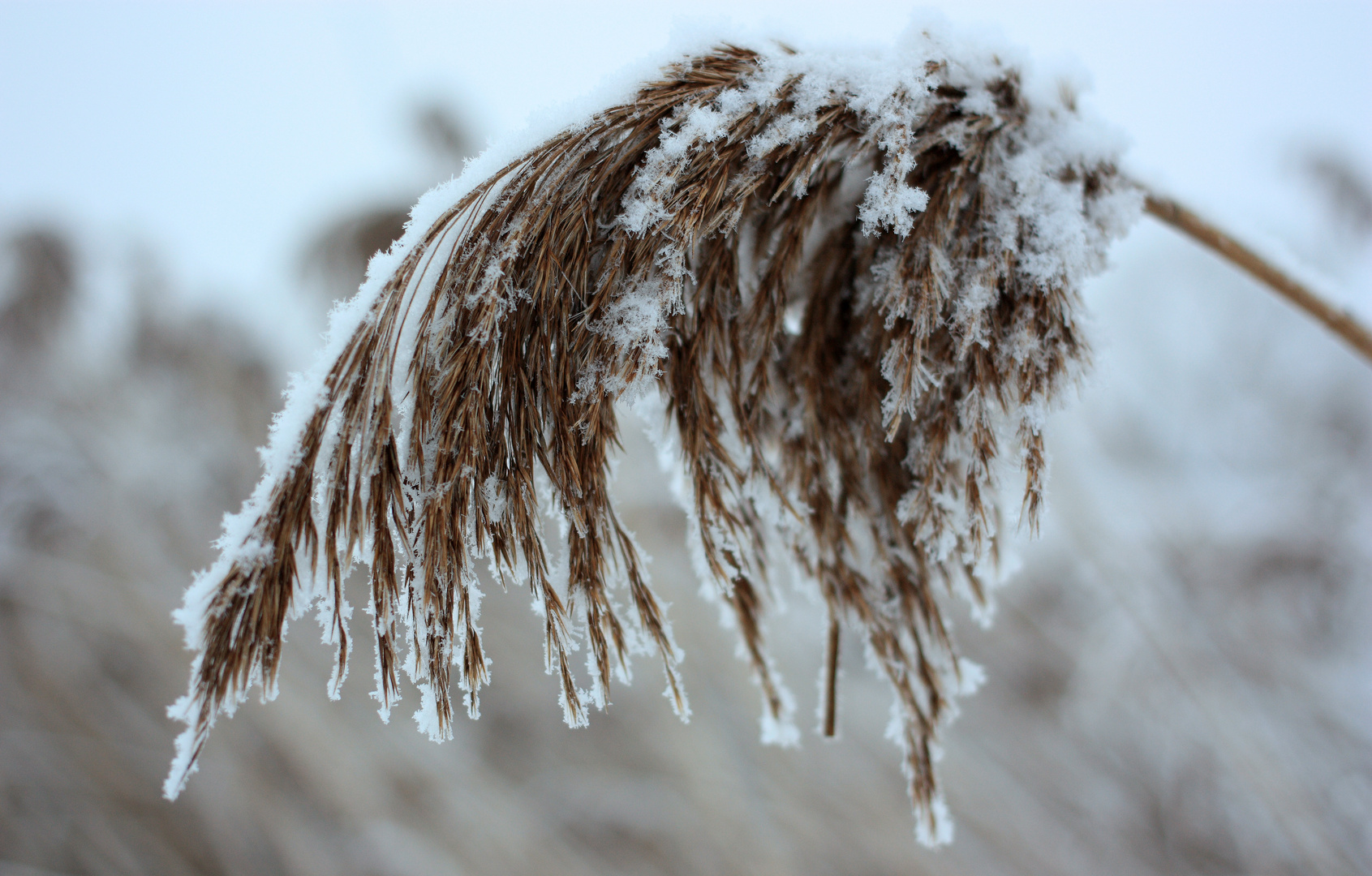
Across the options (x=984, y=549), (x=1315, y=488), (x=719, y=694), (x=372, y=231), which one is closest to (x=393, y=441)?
(x=984, y=549)

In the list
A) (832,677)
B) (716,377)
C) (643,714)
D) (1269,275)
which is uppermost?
(643,714)

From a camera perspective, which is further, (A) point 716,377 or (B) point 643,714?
(B) point 643,714

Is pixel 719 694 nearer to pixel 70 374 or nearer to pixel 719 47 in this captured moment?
pixel 719 47

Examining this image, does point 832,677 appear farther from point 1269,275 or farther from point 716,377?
point 1269,275

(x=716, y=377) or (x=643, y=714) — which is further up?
(x=643, y=714)

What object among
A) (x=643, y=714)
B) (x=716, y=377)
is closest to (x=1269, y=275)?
(x=716, y=377)

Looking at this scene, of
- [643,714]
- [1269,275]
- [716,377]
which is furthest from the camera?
[643,714]

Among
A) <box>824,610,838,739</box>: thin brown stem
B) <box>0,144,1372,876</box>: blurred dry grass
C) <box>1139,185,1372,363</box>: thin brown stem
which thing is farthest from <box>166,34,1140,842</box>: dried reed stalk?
<box>0,144,1372,876</box>: blurred dry grass
